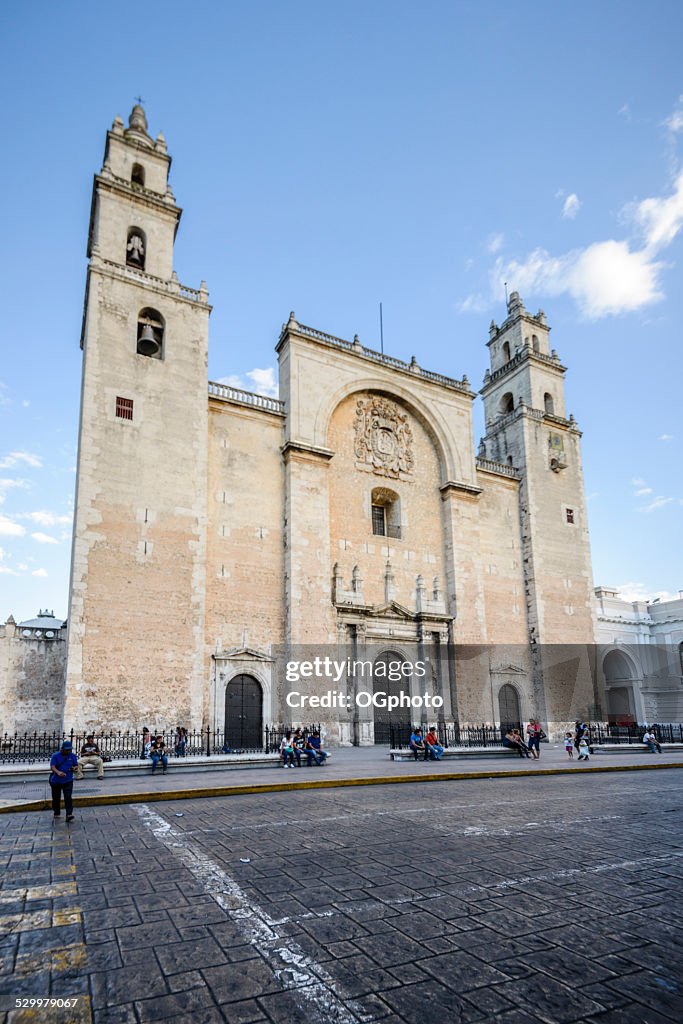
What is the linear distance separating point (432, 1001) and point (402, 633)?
2305 cm

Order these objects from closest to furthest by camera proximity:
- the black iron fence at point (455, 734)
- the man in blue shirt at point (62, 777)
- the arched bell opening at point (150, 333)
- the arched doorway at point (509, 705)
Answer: the man in blue shirt at point (62, 777)
the arched bell opening at point (150, 333)
the black iron fence at point (455, 734)
the arched doorway at point (509, 705)

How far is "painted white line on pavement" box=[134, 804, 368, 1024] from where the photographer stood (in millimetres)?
2920

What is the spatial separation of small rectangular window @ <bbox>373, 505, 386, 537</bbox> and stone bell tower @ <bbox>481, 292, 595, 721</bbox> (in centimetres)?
791

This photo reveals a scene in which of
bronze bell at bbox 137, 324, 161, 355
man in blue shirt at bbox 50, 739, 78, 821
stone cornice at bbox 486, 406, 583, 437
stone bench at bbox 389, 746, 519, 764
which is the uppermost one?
stone cornice at bbox 486, 406, 583, 437

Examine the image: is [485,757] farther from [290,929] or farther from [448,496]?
[290,929]

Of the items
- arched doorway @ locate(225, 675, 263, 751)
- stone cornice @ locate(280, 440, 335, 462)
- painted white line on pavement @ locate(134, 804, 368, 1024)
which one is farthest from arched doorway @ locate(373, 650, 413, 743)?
painted white line on pavement @ locate(134, 804, 368, 1024)

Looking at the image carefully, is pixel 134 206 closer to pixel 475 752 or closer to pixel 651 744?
pixel 475 752

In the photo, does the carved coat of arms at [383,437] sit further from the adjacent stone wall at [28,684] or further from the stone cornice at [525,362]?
the adjacent stone wall at [28,684]

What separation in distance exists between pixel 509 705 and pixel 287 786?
19.8 m

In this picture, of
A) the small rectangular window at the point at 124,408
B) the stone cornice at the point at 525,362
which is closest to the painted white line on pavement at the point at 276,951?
the small rectangular window at the point at 124,408

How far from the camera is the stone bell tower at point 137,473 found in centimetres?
1917

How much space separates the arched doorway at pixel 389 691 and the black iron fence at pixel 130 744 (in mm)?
4656

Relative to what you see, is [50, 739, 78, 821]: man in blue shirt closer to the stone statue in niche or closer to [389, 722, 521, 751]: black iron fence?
[389, 722, 521, 751]: black iron fence

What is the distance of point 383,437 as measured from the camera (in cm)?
2825
